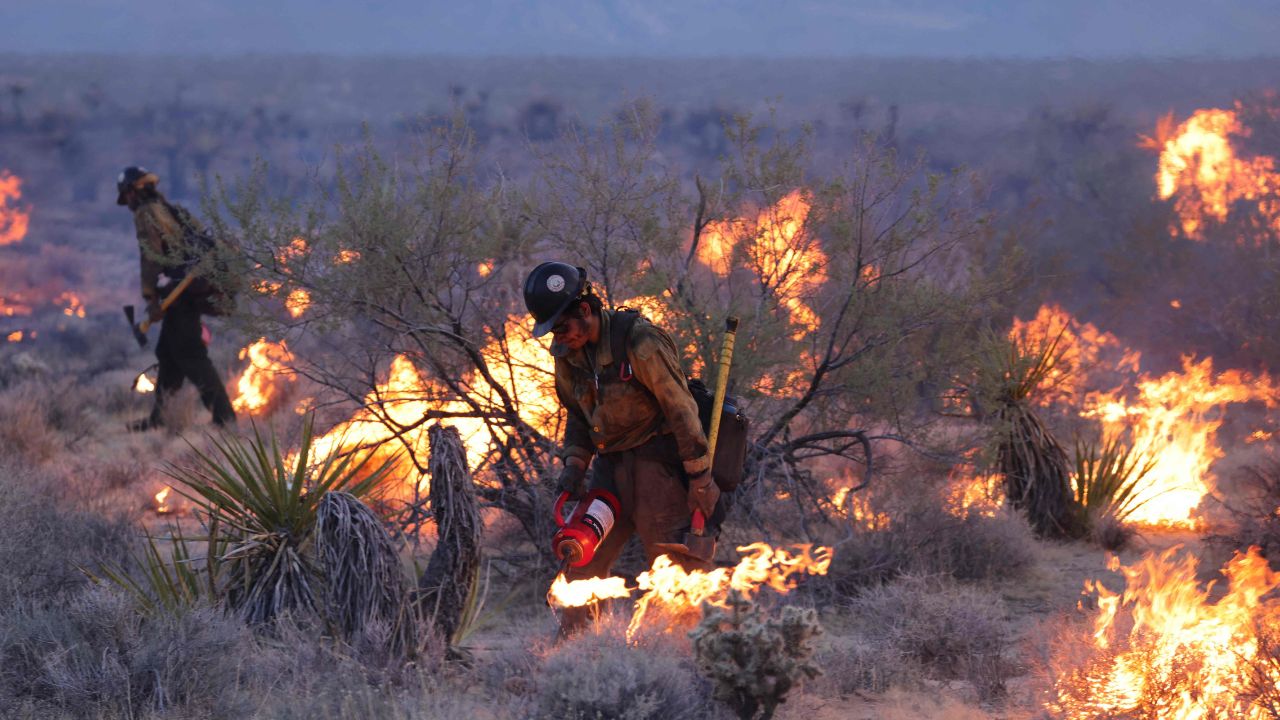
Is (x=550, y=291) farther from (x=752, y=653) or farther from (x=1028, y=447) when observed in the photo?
(x=1028, y=447)

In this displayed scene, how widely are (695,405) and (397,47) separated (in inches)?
4723

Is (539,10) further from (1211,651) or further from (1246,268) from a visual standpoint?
(1211,651)

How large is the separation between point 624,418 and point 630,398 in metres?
0.11

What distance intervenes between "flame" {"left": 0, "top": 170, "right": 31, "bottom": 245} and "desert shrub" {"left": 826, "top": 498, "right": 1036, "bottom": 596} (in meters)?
34.0

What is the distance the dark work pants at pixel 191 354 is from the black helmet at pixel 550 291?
7861mm

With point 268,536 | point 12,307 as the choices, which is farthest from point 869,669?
point 12,307

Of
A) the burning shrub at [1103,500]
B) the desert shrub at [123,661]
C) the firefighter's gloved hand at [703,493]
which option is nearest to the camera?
the desert shrub at [123,661]

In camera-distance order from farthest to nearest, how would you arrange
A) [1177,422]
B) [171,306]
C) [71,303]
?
[71,303], [1177,422], [171,306]

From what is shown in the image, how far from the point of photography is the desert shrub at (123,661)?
506 centimetres

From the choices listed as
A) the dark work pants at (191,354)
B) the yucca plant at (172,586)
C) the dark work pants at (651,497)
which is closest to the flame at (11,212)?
the dark work pants at (191,354)

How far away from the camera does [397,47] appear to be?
11906 cm

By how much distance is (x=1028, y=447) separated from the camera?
9.01 metres

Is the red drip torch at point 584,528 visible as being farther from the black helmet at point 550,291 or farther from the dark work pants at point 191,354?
the dark work pants at point 191,354

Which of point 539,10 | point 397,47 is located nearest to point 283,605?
point 397,47
